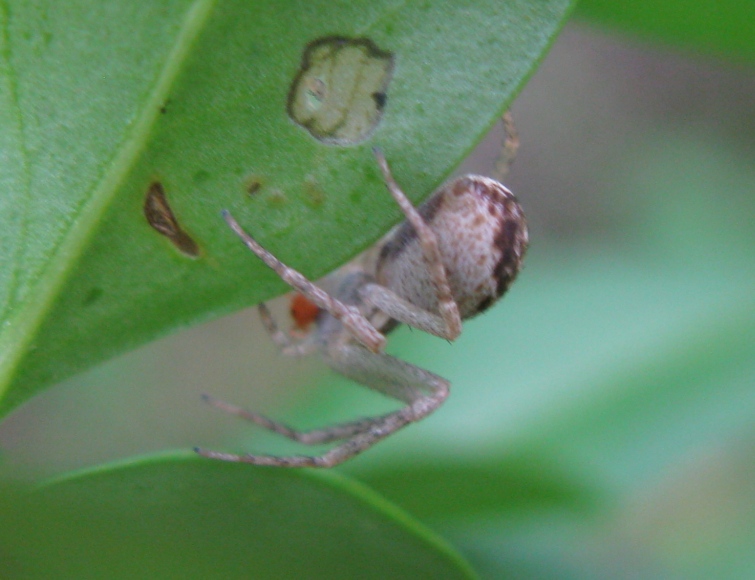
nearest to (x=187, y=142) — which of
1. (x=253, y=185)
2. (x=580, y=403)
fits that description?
(x=253, y=185)

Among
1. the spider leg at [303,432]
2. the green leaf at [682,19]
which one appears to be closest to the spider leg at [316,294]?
the spider leg at [303,432]

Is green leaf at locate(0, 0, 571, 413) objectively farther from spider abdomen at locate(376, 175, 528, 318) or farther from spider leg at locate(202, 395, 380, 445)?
spider leg at locate(202, 395, 380, 445)

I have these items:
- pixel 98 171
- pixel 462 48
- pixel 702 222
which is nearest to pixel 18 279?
pixel 98 171

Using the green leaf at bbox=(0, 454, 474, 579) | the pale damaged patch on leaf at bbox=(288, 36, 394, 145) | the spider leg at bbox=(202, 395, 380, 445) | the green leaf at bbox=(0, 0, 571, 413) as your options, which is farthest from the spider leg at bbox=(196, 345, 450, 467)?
the pale damaged patch on leaf at bbox=(288, 36, 394, 145)

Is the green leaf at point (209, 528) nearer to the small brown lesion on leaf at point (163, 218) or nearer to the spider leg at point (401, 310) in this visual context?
the small brown lesion on leaf at point (163, 218)

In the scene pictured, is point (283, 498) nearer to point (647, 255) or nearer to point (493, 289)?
point (493, 289)
